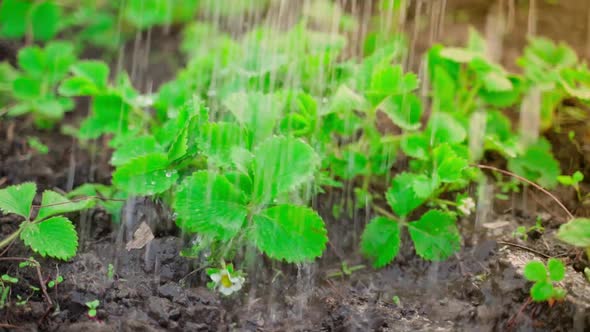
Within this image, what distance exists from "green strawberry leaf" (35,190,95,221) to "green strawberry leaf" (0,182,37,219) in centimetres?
3

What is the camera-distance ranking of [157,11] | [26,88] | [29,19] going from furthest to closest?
1. [157,11]
2. [29,19]
3. [26,88]

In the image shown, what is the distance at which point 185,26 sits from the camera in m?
3.20

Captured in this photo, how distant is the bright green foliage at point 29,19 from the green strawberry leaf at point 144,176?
1.49 metres

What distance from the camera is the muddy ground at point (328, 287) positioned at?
5.04ft

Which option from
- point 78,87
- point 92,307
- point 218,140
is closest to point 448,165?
point 218,140

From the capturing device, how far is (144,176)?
165 cm

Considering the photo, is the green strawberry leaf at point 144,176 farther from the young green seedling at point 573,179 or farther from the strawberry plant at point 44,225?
the young green seedling at point 573,179

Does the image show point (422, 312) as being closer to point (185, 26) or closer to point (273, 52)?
point (273, 52)

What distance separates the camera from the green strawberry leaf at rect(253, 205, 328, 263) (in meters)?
1.54

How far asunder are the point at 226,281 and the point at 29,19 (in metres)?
1.83

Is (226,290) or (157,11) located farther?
(157,11)

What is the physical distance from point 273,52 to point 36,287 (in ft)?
3.35

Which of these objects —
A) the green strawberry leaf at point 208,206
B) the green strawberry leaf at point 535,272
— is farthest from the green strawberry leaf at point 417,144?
the green strawberry leaf at point 208,206

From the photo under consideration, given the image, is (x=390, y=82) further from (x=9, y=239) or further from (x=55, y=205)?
(x=9, y=239)
